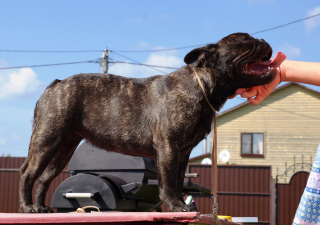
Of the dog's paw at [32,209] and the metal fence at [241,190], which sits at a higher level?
the dog's paw at [32,209]

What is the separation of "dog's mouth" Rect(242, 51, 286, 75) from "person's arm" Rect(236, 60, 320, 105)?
0.45ft

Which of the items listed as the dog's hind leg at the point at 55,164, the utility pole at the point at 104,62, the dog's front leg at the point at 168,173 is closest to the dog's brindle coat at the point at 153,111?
the dog's front leg at the point at 168,173

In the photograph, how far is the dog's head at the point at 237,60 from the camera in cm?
256

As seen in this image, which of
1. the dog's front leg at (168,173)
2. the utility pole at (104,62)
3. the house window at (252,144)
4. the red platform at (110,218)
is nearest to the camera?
the red platform at (110,218)

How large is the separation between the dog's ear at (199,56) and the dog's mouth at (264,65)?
8.3 inches

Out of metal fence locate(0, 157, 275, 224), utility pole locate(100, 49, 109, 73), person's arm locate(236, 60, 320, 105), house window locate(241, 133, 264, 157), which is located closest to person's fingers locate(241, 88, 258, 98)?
person's arm locate(236, 60, 320, 105)

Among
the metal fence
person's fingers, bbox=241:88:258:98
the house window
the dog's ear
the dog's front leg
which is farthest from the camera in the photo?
the house window

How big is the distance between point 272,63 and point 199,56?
1.47ft

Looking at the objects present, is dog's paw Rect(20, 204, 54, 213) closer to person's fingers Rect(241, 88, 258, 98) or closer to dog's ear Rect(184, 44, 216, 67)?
dog's ear Rect(184, 44, 216, 67)

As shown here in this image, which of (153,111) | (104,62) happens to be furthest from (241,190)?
(153,111)

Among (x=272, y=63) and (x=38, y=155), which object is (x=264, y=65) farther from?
(x=38, y=155)

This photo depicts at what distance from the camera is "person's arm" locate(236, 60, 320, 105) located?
2.81m

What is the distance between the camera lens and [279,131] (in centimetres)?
2648

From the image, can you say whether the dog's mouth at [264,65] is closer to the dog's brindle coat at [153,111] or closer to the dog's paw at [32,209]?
the dog's brindle coat at [153,111]
